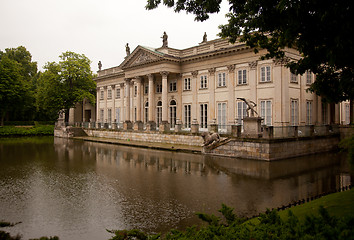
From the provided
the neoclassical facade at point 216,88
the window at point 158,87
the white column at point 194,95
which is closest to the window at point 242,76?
the neoclassical facade at point 216,88

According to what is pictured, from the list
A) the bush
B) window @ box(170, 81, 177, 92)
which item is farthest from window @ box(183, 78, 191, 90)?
the bush

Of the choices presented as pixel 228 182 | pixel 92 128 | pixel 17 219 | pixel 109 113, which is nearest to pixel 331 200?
pixel 228 182

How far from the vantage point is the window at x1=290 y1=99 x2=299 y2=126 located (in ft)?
82.6

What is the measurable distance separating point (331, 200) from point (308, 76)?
72.4 ft

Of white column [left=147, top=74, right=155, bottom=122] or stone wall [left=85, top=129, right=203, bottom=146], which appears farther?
white column [left=147, top=74, right=155, bottom=122]

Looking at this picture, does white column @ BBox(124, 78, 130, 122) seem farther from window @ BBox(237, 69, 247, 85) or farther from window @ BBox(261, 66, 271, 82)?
window @ BBox(261, 66, 271, 82)

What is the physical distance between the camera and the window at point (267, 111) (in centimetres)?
2547

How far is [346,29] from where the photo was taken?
6.08 m

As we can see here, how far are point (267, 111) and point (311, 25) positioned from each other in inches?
762

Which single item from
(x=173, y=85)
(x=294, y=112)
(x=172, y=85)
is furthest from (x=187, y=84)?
(x=294, y=112)

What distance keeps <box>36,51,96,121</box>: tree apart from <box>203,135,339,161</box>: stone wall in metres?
32.4

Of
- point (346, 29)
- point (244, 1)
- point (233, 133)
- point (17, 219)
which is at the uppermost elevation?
point (244, 1)

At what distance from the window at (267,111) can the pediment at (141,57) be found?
1322 centimetres

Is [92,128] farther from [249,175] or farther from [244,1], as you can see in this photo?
[244,1]
